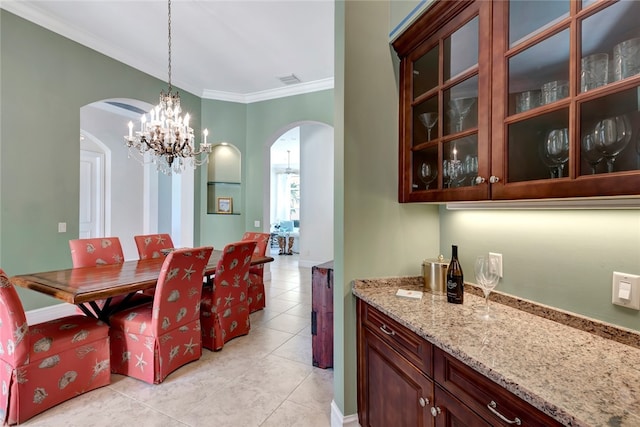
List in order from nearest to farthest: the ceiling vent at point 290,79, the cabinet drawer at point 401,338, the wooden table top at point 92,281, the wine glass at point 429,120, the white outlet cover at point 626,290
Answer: the white outlet cover at point 626,290 → the cabinet drawer at point 401,338 → the wine glass at point 429,120 → the wooden table top at point 92,281 → the ceiling vent at point 290,79

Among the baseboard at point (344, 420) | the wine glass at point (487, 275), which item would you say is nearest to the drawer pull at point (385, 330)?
the wine glass at point (487, 275)

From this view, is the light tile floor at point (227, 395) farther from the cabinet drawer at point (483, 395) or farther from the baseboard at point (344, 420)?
the cabinet drawer at point (483, 395)

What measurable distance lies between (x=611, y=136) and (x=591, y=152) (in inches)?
2.4

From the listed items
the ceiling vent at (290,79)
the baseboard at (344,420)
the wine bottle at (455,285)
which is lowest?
the baseboard at (344,420)

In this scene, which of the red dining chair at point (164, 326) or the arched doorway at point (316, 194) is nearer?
the red dining chair at point (164, 326)

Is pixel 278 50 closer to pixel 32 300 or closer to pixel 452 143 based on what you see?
pixel 452 143

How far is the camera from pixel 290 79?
4820 mm

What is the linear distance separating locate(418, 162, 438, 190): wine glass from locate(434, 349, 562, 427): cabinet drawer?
0.86m

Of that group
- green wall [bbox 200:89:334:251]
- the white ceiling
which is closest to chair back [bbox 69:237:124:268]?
green wall [bbox 200:89:334:251]

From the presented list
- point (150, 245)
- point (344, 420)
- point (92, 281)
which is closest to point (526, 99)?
point (344, 420)

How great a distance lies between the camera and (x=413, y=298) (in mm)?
1531

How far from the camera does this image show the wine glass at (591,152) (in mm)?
Answer: 898

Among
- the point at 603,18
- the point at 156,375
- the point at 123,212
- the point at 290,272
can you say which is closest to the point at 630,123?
the point at 603,18

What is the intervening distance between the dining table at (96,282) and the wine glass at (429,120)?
7.26 feet
